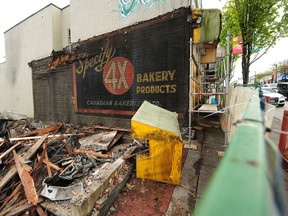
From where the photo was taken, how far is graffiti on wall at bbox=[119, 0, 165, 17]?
6.05 metres

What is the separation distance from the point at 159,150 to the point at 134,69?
421 cm

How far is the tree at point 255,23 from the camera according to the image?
962 centimetres

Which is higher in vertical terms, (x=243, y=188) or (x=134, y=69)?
(x=134, y=69)

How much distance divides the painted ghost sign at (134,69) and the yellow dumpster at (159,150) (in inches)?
105

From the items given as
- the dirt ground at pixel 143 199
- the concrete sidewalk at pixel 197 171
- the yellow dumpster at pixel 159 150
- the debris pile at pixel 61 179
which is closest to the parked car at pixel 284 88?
the concrete sidewalk at pixel 197 171

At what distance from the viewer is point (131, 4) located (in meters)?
6.57

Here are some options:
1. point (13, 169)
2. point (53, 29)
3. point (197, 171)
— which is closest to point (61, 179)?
point (13, 169)

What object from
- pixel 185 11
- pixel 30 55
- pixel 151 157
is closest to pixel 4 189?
pixel 151 157

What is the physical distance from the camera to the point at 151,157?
337 centimetres

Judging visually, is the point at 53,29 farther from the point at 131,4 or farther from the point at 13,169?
the point at 13,169

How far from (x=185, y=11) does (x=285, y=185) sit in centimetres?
536

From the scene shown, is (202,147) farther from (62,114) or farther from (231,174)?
(62,114)

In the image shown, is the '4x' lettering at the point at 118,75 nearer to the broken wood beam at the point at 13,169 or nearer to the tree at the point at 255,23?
the broken wood beam at the point at 13,169

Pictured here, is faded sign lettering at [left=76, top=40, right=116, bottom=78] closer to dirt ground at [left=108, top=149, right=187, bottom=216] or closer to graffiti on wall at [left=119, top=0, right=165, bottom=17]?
graffiti on wall at [left=119, top=0, right=165, bottom=17]
